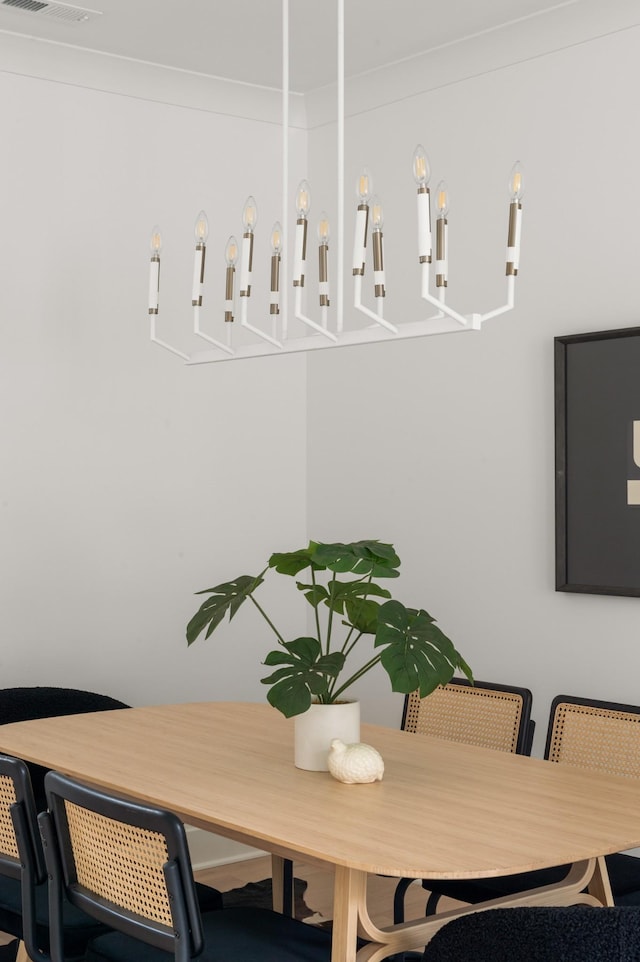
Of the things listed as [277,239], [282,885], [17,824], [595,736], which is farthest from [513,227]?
[282,885]

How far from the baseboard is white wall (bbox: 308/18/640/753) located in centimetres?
77

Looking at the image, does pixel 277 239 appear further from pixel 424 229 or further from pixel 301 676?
pixel 301 676

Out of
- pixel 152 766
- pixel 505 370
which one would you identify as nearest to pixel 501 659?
pixel 505 370

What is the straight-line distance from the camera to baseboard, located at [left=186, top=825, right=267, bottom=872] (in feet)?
15.8

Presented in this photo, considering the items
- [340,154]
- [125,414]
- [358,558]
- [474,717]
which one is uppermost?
[340,154]

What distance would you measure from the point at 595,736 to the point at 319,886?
1.58 m

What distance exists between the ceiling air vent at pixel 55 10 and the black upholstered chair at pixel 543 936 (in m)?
3.24

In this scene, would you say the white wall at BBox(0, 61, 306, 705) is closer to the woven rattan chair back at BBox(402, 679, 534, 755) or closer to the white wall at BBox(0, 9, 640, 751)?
the white wall at BBox(0, 9, 640, 751)

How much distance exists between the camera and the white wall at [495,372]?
4.04 metres

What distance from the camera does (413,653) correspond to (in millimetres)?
2797

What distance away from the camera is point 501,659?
4.41 m

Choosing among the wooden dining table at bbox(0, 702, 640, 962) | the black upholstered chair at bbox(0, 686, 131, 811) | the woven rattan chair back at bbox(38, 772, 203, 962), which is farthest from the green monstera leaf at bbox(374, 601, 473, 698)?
the black upholstered chair at bbox(0, 686, 131, 811)

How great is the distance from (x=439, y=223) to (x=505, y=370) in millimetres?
1675

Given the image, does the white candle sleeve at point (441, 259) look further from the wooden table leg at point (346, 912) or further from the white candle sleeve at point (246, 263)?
the wooden table leg at point (346, 912)
